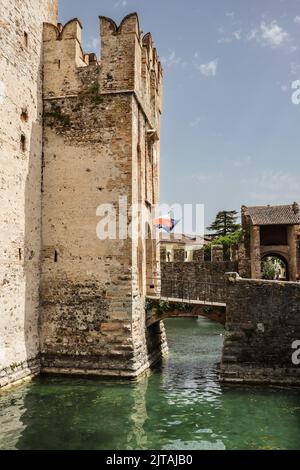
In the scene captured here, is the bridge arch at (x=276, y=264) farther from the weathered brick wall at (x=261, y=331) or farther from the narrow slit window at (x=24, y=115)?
the narrow slit window at (x=24, y=115)

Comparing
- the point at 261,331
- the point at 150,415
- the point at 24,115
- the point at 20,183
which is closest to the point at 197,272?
the point at 261,331

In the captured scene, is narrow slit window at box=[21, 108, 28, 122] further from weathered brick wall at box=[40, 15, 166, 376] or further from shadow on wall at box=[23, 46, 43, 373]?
weathered brick wall at box=[40, 15, 166, 376]

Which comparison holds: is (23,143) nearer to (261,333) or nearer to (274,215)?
(261,333)

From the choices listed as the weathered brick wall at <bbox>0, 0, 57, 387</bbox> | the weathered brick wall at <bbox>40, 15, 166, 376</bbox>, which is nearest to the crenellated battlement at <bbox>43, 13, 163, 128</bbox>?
the weathered brick wall at <bbox>40, 15, 166, 376</bbox>

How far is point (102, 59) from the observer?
1653 centimetres

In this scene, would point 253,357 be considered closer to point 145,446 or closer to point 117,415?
point 117,415

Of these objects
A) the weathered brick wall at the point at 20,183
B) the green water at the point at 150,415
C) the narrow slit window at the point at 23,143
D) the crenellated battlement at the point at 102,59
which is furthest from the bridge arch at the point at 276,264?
the narrow slit window at the point at 23,143

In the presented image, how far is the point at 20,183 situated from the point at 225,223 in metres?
54.4

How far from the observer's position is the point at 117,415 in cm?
1184

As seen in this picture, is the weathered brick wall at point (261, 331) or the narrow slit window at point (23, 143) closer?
the weathered brick wall at point (261, 331)

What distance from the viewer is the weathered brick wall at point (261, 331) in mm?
14812

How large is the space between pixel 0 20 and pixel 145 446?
12.5 metres

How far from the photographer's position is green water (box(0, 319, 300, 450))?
1013cm

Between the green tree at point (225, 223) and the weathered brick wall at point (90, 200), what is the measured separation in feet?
168
